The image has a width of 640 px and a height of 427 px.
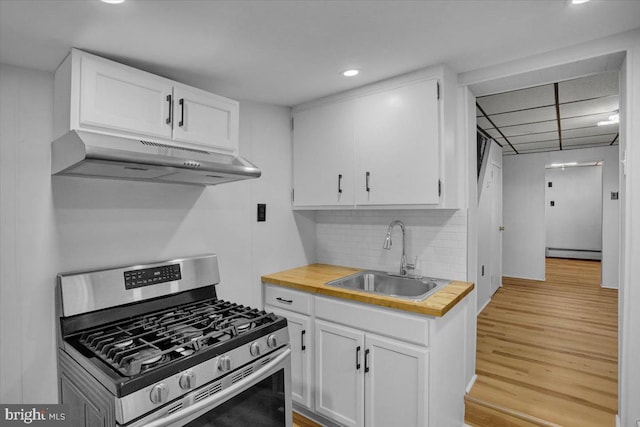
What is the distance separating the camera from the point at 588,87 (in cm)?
269

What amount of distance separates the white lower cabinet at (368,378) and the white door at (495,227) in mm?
3589

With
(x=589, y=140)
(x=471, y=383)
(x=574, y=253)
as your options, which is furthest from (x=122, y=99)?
(x=574, y=253)

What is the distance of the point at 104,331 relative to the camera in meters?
1.65

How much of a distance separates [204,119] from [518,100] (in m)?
2.67

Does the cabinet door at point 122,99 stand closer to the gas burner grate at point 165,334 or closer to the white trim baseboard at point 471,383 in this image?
the gas burner grate at point 165,334

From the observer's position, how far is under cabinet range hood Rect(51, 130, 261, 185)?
1.37m

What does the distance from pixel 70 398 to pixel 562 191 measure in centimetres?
986

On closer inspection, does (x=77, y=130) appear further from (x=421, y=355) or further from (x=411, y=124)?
(x=421, y=355)

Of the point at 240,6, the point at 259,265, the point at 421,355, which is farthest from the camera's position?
the point at 259,265

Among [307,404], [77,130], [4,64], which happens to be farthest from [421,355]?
[4,64]

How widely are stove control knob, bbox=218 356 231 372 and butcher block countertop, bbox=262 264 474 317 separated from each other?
31.6 inches

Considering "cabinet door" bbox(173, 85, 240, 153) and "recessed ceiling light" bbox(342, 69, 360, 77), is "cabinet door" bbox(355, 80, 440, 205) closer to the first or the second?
"recessed ceiling light" bbox(342, 69, 360, 77)

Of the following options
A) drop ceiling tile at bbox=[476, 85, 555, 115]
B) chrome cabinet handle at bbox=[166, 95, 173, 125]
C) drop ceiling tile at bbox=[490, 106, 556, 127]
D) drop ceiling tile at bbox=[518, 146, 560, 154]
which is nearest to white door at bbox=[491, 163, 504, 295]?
drop ceiling tile at bbox=[518, 146, 560, 154]

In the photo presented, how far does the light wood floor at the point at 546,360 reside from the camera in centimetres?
222
